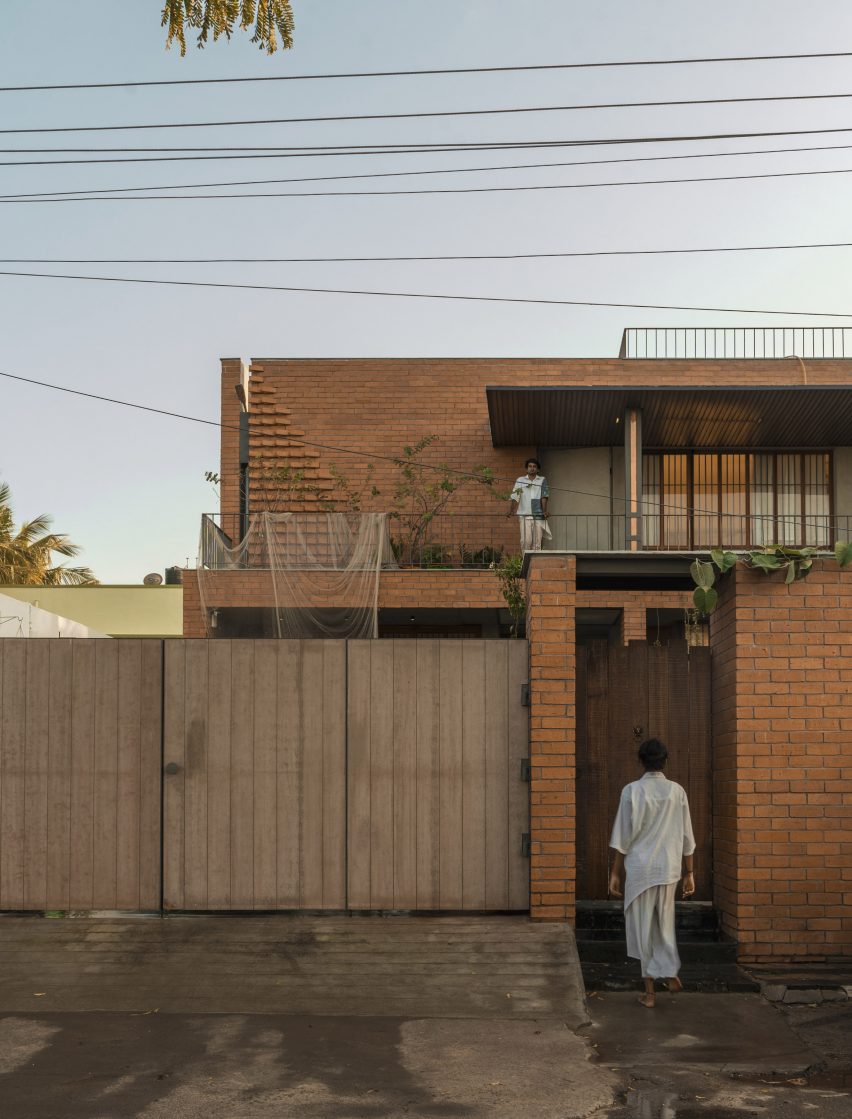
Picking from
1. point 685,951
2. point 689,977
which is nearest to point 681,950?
point 685,951

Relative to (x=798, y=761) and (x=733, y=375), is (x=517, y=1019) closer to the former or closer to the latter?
(x=798, y=761)

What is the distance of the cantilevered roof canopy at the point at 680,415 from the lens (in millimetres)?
16734

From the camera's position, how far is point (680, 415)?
58.3ft

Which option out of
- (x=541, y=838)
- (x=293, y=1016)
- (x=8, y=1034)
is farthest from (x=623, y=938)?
(x=8, y=1034)

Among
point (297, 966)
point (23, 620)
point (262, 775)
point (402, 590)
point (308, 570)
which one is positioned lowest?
point (297, 966)

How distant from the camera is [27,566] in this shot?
37438mm

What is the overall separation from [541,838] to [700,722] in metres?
1.47

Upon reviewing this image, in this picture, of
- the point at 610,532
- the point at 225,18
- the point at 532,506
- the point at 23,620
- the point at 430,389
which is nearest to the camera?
the point at 225,18

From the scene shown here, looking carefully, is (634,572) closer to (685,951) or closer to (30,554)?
(685,951)

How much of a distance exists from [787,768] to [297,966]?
3.40m

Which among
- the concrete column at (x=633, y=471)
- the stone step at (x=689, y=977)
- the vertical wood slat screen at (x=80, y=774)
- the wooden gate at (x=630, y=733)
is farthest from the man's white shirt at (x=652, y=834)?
the concrete column at (x=633, y=471)

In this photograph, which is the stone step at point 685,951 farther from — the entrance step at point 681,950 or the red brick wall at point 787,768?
the red brick wall at point 787,768

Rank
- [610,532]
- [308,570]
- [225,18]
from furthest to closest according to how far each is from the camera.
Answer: [610,532] < [308,570] < [225,18]

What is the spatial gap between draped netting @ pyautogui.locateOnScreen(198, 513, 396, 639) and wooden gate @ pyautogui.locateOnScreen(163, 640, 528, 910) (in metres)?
7.87
